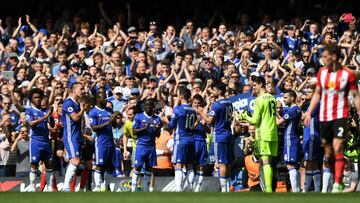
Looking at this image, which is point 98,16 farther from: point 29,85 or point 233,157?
point 233,157

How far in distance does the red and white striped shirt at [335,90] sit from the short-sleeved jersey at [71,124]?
6.64 metres

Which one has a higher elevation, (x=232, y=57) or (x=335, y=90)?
(x=232, y=57)

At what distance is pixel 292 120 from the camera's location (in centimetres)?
2369

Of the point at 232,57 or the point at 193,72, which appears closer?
the point at 193,72

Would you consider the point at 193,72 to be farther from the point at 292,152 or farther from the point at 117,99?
the point at 292,152

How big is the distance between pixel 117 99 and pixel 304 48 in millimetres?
4774

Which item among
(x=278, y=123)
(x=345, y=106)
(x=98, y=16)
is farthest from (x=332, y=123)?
(x=98, y=16)

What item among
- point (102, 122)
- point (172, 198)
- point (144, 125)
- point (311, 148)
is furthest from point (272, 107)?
point (172, 198)

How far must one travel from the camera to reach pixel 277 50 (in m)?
29.0

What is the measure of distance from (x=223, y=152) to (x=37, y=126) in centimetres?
380

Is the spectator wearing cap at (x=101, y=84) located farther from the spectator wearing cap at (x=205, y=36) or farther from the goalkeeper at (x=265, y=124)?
the goalkeeper at (x=265, y=124)

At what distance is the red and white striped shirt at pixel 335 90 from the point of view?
18312 millimetres

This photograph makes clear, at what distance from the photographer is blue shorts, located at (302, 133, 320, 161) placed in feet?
77.0

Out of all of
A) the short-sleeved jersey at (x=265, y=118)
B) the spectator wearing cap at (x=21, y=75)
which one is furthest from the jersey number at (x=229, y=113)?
the spectator wearing cap at (x=21, y=75)
